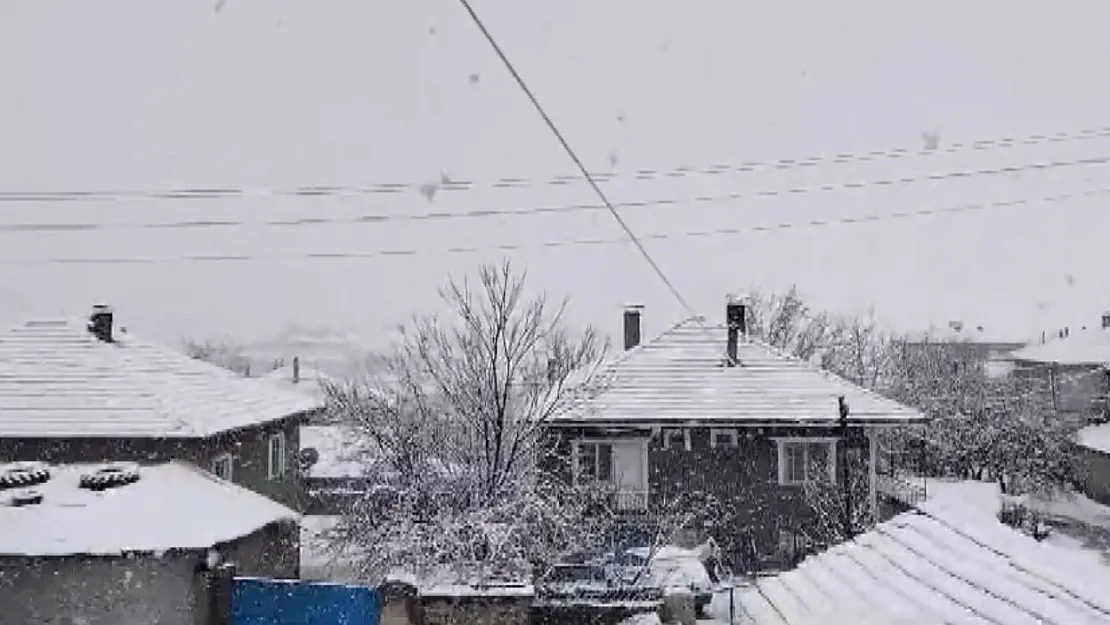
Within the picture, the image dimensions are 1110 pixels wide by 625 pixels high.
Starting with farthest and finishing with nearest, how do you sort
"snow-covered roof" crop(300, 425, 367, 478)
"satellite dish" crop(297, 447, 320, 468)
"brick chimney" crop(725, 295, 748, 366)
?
"satellite dish" crop(297, 447, 320, 468) → "snow-covered roof" crop(300, 425, 367, 478) → "brick chimney" crop(725, 295, 748, 366)

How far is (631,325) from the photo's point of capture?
103 ft

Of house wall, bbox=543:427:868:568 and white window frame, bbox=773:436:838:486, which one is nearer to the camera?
house wall, bbox=543:427:868:568

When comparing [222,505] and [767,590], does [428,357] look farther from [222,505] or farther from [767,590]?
[767,590]

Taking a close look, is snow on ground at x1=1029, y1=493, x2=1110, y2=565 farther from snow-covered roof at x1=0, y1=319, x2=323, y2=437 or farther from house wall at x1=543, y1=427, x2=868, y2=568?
snow-covered roof at x1=0, y1=319, x2=323, y2=437

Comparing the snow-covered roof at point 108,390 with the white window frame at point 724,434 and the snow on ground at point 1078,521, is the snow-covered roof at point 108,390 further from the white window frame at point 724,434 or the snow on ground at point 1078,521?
the snow on ground at point 1078,521

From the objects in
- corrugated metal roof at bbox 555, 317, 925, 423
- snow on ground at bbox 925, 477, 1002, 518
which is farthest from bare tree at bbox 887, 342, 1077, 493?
corrugated metal roof at bbox 555, 317, 925, 423

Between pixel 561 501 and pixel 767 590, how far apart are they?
12.7 metres

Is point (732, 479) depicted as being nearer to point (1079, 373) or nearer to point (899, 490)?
point (899, 490)

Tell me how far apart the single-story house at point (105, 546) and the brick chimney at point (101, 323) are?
777 centimetres

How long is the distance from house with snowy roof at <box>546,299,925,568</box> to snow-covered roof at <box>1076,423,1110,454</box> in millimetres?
15213

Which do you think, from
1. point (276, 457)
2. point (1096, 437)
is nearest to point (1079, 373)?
point (1096, 437)

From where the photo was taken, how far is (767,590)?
9898mm

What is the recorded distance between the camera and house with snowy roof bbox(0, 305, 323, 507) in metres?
21.2

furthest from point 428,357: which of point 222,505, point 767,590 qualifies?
point 767,590
